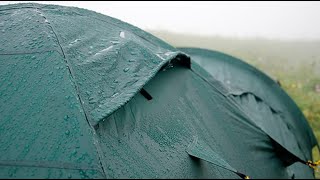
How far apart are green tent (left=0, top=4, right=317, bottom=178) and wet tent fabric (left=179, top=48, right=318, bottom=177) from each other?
1.89ft

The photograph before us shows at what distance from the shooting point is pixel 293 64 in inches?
355

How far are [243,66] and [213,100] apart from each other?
1.67 m

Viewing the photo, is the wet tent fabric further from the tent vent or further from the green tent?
the tent vent

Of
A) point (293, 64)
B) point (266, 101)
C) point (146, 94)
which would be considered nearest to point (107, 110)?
point (146, 94)

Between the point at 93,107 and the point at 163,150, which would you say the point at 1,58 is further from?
Answer: the point at 163,150

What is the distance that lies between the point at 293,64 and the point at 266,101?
20.8 ft

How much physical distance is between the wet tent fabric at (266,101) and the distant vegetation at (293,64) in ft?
2.11

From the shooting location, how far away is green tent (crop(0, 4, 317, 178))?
1157 mm

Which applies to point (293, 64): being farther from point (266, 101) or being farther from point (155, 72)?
point (155, 72)

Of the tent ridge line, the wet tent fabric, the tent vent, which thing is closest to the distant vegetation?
the wet tent fabric

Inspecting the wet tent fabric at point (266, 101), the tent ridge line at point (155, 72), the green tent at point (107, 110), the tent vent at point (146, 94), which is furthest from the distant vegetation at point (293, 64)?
the tent vent at point (146, 94)

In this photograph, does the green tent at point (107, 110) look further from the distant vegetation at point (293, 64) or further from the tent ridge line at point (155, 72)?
the distant vegetation at point (293, 64)

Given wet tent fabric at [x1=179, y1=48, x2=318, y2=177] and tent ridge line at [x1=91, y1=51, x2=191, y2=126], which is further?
wet tent fabric at [x1=179, y1=48, x2=318, y2=177]

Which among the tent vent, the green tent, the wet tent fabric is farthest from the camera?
the wet tent fabric
